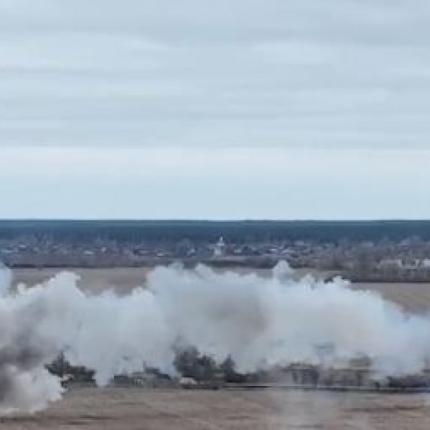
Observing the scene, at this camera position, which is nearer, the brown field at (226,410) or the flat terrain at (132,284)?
the brown field at (226,410)

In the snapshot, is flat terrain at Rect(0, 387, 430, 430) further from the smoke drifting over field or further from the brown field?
the smoke drifting over field

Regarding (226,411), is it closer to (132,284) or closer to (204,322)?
(204,322)

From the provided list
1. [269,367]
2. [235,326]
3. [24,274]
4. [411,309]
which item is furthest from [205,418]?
[24,274]

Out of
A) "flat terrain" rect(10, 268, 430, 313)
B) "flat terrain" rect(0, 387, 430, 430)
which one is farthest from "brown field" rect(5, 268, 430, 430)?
"flat terrain" rect(10, 268, 430, 313)

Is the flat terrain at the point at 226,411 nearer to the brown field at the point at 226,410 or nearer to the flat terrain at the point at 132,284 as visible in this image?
the brown field at the point at 226,410

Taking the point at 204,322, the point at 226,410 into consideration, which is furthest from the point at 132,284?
the point at 204,322

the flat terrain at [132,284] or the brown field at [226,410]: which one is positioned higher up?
the flat terrain at [132,284]

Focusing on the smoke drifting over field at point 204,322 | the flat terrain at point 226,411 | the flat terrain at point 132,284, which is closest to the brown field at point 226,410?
the flat terrain at point 226,411
